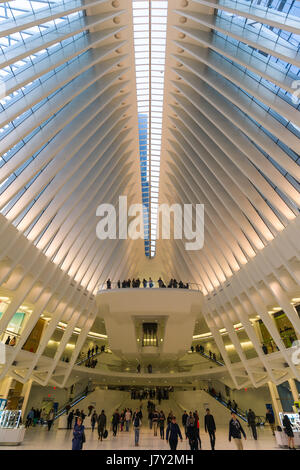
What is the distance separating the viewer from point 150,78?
17391 millimetres

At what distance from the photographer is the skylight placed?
13.7 meters

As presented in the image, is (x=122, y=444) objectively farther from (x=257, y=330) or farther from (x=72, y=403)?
(x=257, y=330)

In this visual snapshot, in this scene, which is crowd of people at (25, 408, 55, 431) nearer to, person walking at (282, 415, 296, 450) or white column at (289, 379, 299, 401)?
person walking at (282, 415, 296, 450)

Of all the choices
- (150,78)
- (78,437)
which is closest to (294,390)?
(78,437)

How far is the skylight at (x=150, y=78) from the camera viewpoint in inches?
538

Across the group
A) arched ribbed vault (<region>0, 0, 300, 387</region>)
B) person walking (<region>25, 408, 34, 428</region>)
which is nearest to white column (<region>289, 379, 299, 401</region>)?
arched ribbed vault (<region>0, 0, 300, 387</region>)

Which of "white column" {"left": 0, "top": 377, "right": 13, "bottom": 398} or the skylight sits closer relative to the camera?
the skylight

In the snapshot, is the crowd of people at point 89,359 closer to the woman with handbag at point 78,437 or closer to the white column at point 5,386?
the white column at point 5,386

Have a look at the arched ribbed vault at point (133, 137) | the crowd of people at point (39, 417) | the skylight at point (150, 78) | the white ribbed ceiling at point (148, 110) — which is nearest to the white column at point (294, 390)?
the arched ribbed vault at point (133, 137)

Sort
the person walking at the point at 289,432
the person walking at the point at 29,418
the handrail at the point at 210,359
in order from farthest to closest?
the handrail at the point at 210,359, the person walking at the point at 29,418, the person walking at the point at 289,432

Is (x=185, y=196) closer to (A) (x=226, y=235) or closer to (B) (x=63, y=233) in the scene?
(A) (x=226, y=235)

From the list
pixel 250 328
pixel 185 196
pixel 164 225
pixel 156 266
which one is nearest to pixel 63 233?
pixel 185 196

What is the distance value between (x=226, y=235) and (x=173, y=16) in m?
12.7
